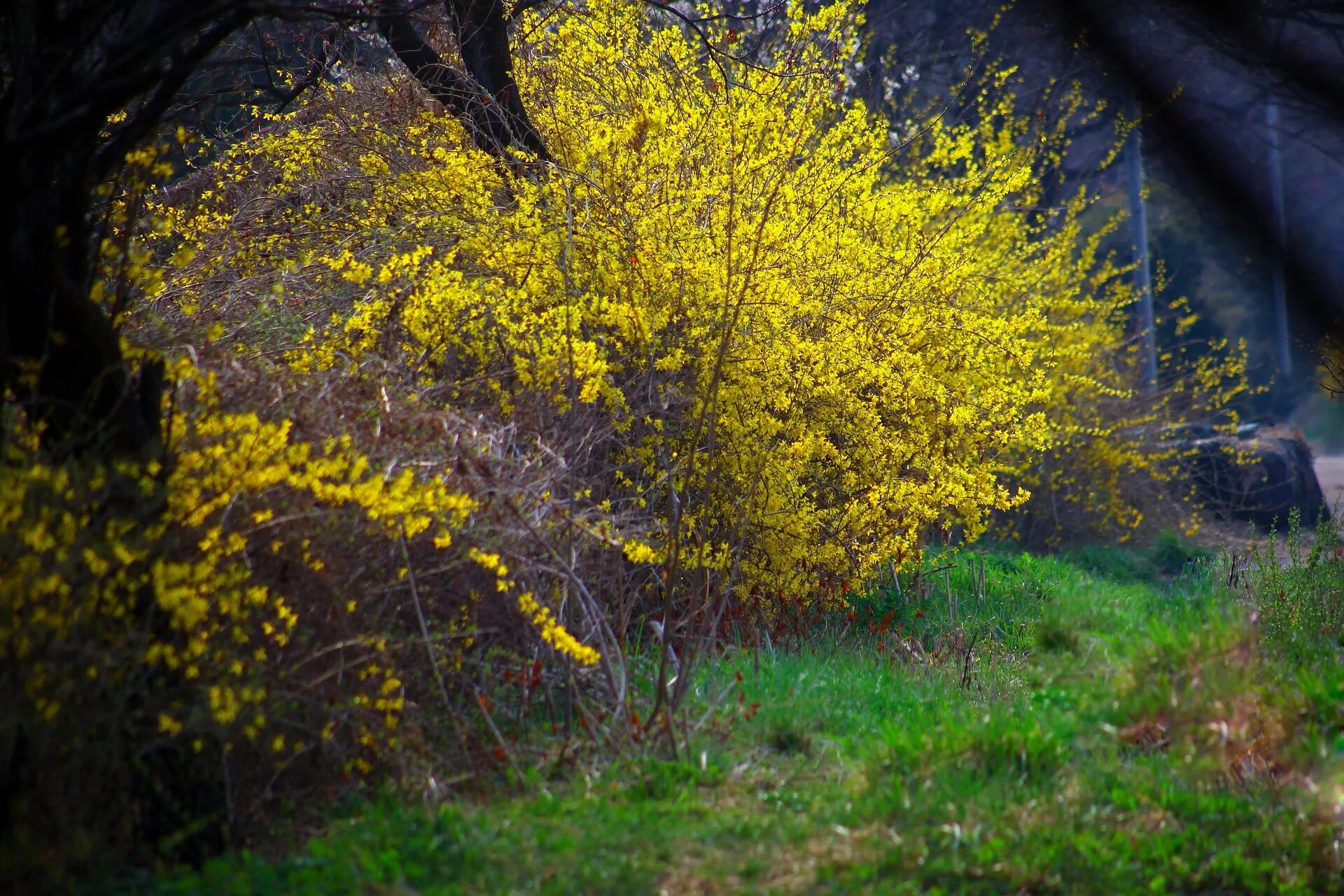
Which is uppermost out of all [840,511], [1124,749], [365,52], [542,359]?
[365,52]

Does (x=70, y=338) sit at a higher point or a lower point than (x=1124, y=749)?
higher

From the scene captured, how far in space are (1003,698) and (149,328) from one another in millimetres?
3792

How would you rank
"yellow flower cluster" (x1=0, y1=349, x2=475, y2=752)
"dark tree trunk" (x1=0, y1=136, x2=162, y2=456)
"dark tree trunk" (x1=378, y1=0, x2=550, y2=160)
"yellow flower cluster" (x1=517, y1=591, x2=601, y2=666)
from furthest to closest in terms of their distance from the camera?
"dark tree trunk" (x1=378, y1=0, x2=550, y2=160) < "yellow flower cluster" (x1=517, y1=591, x2=601, y2=666) < "dark tree trunk" (x1=0, y1=136, x2=162, y2=456) < "yellow flower cluster" (x1=0, y1=349, x2=475, y2=752)

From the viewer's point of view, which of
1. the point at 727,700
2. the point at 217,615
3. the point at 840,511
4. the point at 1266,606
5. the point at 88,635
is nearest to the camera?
the point at 88,635

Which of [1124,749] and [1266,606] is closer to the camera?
[1124,749]

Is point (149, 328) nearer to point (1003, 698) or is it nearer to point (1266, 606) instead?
point (1003, 698)

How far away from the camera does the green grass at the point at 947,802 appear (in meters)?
3.15

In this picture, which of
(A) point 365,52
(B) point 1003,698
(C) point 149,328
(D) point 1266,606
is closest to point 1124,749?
(B) point 1003,698

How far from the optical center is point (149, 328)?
5074mm

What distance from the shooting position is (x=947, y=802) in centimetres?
354

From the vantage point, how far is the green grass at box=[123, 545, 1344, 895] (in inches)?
124

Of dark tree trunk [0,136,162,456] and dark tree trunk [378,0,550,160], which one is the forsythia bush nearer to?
dark tree trunk [378,0,550,160]

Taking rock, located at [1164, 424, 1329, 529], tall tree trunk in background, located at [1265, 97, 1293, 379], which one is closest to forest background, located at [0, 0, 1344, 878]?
rock, located at [1164, 424, 1329, 529]

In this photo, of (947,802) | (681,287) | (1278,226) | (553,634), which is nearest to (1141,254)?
(1278,226)
